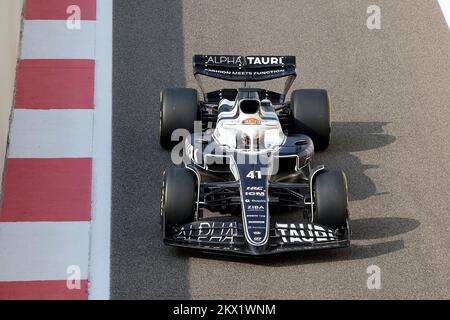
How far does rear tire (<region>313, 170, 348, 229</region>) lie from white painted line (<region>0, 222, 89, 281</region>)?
202cm

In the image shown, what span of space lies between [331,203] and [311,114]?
6.47 ft

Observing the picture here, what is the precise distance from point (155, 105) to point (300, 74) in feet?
5.77

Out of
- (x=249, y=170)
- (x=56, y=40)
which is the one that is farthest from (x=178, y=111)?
(x=56, y=40)

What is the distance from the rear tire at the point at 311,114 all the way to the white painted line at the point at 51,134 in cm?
207

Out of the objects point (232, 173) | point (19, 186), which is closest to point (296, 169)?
point (232, 173)

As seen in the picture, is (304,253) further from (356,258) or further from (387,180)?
(387,180)

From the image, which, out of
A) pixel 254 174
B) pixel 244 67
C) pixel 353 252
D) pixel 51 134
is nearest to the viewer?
pixel 353 252

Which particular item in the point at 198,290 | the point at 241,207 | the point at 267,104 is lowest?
the point at 198,290

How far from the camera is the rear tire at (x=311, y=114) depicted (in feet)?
42.2

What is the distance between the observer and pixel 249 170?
11391mm

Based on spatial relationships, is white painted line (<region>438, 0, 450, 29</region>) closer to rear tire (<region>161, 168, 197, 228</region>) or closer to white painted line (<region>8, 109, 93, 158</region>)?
white painted line (<region>8, 109, 93, 158</region>)

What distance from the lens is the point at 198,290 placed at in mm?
10547

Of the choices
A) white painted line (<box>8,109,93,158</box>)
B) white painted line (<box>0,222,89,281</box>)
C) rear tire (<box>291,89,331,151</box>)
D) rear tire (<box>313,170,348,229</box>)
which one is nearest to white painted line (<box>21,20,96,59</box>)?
white painted line (<box>8,109,93,158</box>)

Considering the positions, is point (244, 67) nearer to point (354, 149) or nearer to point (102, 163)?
point (354, 149)
